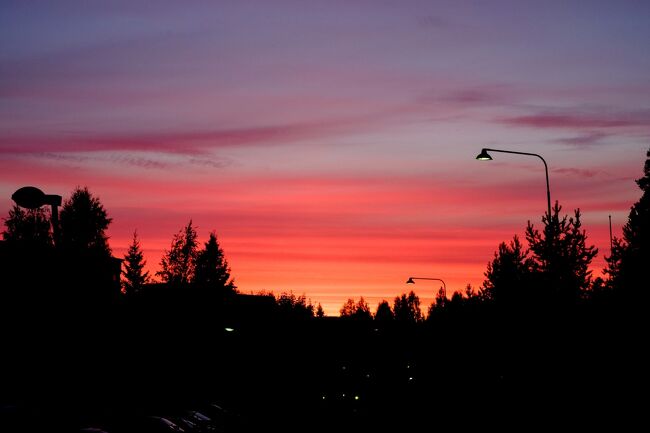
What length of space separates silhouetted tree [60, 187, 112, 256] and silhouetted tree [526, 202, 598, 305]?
61743 millimetres

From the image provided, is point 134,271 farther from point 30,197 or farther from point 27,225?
point 30,197

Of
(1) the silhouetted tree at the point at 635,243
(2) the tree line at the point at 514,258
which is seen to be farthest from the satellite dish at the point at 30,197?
(1) the silhouetted tree at the point at 635,243

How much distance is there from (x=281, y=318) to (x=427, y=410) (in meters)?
32.4

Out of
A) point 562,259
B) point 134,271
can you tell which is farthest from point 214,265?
point 562,259

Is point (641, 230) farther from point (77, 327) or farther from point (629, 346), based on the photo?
point (77, 327)

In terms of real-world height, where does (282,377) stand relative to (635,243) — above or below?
below

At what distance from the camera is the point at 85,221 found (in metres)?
93.4

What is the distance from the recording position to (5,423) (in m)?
16.3

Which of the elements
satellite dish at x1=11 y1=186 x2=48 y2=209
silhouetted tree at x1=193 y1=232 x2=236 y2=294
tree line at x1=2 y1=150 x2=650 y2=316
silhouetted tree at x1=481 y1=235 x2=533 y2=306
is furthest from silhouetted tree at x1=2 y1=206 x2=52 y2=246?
satellite dish at x1=11 y1=186 x2=48 y2=209

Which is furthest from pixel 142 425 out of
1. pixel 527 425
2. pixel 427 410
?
pixel 427 410

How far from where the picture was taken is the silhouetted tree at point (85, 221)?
91.7 m

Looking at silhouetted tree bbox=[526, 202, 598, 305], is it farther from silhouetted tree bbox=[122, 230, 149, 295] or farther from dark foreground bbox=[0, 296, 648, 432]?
silhouetted tree bbox=[122, 230, 149, 295]

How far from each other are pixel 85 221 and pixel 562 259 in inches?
2622

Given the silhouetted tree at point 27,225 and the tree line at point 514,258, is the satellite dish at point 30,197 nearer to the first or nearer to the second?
the tree line at point 514,258
